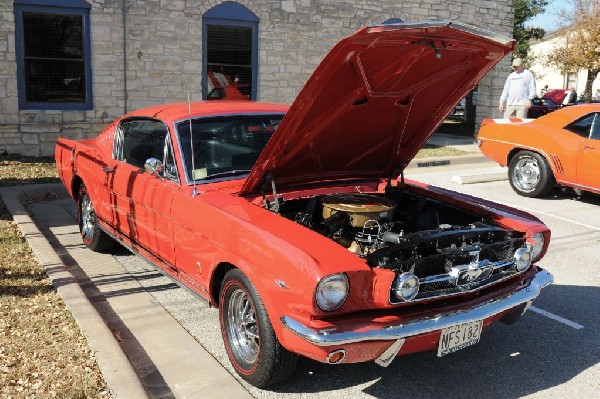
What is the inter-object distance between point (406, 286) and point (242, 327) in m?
1.10

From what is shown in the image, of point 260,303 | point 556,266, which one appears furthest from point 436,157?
point 260,303

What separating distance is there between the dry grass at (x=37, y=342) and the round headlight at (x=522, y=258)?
259 cm

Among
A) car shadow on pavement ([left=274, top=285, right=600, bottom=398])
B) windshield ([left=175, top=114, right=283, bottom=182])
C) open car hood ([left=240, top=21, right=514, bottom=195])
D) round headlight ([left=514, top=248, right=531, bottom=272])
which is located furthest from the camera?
windshield ([left=175, top=114, right=283, bottom=182])

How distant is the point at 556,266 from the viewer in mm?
5977

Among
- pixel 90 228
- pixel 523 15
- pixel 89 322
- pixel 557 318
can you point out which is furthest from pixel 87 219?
pixel 523 15

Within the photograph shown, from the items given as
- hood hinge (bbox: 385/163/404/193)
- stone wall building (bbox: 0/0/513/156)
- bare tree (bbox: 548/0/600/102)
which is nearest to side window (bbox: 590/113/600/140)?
hood hinge (bbox: 385/163/404/193)

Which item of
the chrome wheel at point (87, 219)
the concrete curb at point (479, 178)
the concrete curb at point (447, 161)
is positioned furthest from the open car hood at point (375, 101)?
the concrete curb at point (447, 161)

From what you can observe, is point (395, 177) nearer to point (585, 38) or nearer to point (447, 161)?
point (447, 161)

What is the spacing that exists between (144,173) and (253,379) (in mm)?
2031

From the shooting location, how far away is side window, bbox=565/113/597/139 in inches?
336

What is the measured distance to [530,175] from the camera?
30.7 ft

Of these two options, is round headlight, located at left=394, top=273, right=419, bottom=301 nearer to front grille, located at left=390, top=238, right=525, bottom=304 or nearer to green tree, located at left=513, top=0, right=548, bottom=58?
front grille, located at left=390, top=238, right=525, bottom=304

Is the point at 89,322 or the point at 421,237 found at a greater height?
the point at 421,237

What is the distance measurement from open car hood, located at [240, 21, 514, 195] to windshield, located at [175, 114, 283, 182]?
0.38 m
